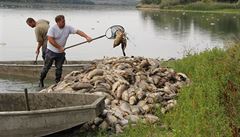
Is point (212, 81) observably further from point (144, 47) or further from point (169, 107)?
point (144, 47)

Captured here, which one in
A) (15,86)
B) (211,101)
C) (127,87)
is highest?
(211,101)

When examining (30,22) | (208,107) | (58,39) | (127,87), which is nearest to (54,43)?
(58,39)

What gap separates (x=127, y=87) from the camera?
43.3ft

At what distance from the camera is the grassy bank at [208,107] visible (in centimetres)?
894

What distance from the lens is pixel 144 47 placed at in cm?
3862

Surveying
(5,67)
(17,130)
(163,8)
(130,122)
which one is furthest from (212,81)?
(163,8)

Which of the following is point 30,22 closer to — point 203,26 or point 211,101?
point 211,101

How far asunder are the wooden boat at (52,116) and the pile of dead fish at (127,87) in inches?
25.8

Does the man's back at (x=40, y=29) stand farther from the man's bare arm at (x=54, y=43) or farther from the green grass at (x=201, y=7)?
the green grass at (x=201, y=7)

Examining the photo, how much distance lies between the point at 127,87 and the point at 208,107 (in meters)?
3.39

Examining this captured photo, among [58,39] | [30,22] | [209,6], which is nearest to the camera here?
[58,39]

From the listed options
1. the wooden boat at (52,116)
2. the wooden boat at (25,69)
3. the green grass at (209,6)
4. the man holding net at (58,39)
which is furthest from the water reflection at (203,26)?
the wooden boat at (52,116)

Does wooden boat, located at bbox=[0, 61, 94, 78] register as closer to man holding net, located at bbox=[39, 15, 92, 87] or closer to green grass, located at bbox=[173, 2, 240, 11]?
man holding net, located at bbox=[39, 15, 92, 87]

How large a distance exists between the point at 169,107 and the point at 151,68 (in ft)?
7.89
